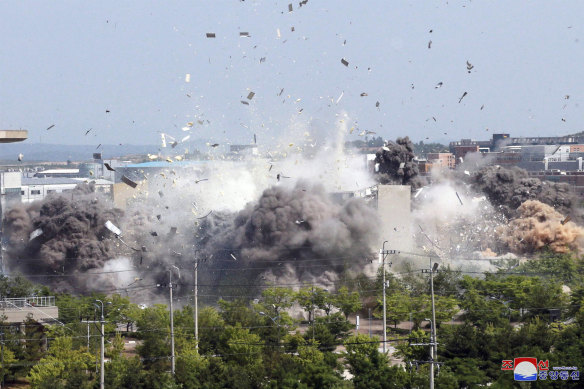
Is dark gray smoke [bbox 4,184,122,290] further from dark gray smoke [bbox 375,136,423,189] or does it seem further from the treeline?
dark gray smoke [bbox 375,136,423,189]

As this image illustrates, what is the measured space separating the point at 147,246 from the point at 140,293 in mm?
5846

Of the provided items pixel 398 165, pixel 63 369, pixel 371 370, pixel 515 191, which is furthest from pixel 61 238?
pixel 515 191

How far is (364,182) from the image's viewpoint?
6912 centimetres

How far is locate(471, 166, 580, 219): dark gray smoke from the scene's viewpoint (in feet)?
238

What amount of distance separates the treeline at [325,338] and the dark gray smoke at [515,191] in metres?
17.5

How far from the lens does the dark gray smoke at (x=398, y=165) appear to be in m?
70.4

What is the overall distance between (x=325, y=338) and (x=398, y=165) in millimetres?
32115

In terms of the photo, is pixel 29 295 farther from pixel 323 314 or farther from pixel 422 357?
pixel 422 357

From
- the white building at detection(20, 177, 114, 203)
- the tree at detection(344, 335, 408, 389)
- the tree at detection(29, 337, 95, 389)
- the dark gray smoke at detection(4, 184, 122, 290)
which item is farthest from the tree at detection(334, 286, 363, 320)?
the white building at detection(20, 177, 114, 203)

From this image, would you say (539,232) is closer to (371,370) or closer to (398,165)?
(398,165)

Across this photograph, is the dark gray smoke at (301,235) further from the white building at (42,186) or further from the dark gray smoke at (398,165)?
the white building at (42,186)

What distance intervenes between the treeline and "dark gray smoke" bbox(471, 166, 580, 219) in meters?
17.5

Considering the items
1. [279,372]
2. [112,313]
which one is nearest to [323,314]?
[112,313]

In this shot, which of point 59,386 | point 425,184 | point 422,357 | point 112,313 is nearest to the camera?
point 59,386
